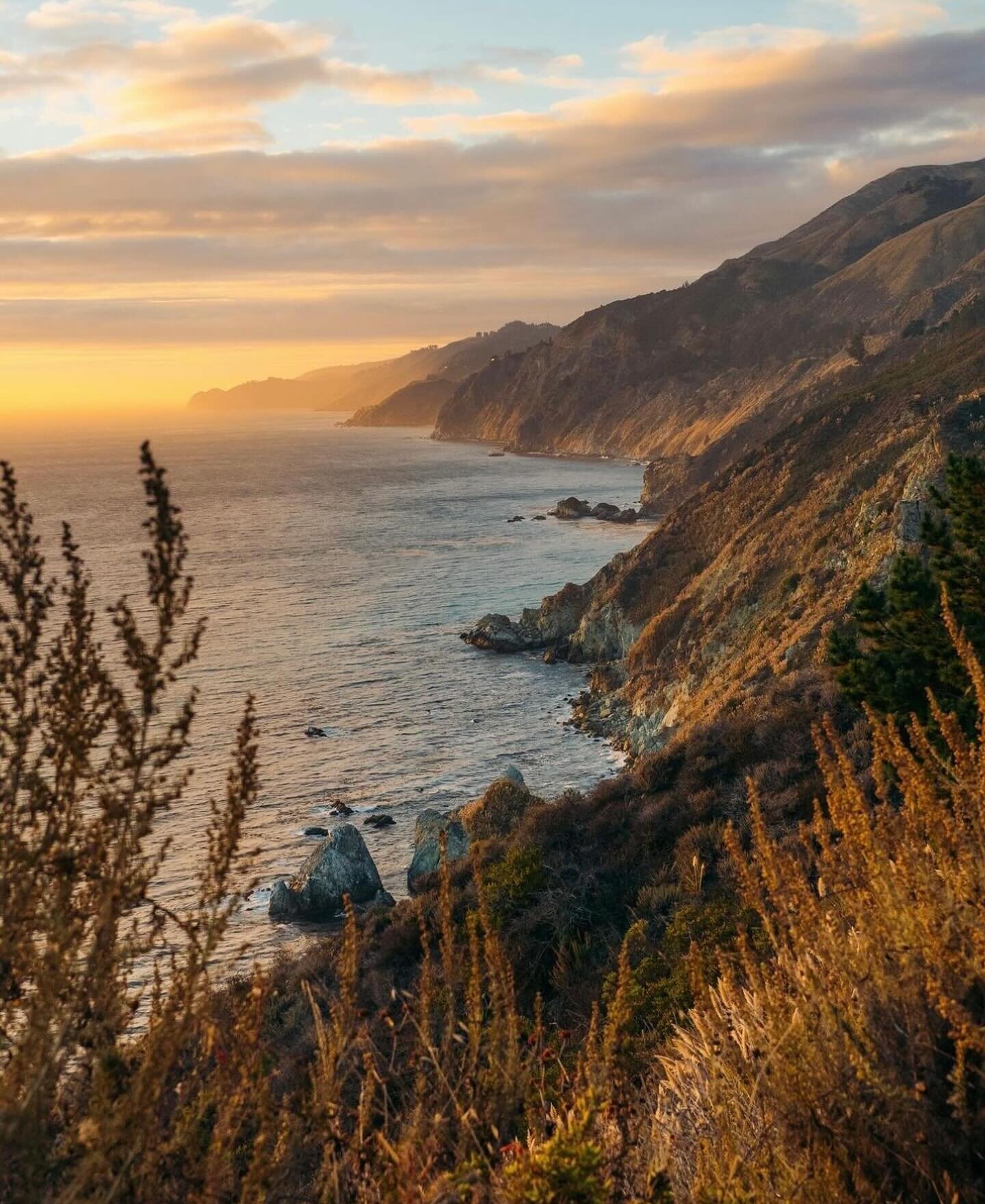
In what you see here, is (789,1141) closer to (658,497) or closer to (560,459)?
(658,497)

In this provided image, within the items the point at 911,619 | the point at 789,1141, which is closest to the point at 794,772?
the point at 911,619

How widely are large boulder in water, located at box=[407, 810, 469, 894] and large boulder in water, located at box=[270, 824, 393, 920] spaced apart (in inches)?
40.6

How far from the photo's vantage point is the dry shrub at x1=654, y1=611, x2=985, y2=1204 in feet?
13.8

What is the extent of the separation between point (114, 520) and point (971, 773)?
116776 millimetres

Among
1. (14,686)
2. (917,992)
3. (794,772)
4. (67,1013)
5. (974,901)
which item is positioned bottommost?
(794,772)

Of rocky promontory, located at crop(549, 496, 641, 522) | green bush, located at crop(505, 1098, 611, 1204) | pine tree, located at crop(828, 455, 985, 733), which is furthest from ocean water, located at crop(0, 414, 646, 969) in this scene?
pine tree, located at crop(828, 455, 985, 733)

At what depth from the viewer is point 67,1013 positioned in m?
3.33

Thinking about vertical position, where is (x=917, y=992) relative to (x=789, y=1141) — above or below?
above

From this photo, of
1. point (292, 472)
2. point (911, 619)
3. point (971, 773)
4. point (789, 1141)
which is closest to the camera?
point (789, 1141)

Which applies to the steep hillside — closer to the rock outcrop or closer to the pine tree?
the rock outcrop

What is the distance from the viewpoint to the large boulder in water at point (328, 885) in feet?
89.8

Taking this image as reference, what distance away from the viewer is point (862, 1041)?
4.50m

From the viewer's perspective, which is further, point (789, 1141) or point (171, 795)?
point (789, 1141)

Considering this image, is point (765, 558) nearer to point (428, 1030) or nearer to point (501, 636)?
point (501, 636)
